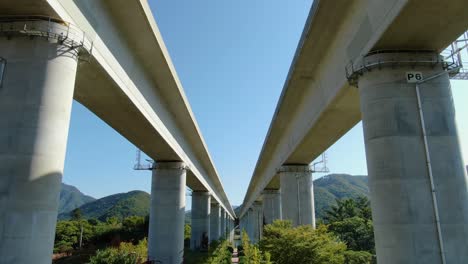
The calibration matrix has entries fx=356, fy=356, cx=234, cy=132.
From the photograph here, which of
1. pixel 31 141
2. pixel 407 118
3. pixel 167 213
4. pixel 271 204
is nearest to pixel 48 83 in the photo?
pixel 31 141

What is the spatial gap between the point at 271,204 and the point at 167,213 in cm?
2368

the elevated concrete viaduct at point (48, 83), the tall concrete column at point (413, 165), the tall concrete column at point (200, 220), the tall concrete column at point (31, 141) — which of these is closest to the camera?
the tall concrete column at point (31, 141)

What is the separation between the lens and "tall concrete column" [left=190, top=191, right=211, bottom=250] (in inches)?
1931

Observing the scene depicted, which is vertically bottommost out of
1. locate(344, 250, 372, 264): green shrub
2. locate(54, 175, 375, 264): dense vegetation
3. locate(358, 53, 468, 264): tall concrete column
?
locate(344, 250, 372, 264): green shrub

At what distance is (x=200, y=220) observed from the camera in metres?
49.2

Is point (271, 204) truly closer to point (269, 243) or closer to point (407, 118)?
point (269, 243)

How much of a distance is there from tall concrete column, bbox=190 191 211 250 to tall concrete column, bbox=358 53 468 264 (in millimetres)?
40996

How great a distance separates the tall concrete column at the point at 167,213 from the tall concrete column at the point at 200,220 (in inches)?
→ 906

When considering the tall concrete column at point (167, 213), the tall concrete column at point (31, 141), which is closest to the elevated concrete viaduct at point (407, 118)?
the tall concrete column at point (31, 141)

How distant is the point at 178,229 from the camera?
25.6 meters

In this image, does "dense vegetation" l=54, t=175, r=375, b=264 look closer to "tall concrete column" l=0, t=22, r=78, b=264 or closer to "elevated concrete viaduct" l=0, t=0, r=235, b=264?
"tall concrete column" l=0, t=22, r=78, b=264

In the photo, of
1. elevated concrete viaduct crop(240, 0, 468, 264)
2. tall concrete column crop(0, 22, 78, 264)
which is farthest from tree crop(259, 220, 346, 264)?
tall concrete column crop(0, 22, 78, 264)

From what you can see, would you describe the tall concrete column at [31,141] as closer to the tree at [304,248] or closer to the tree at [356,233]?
the tree at [304,248]

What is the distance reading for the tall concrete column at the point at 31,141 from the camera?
24.3 ft
